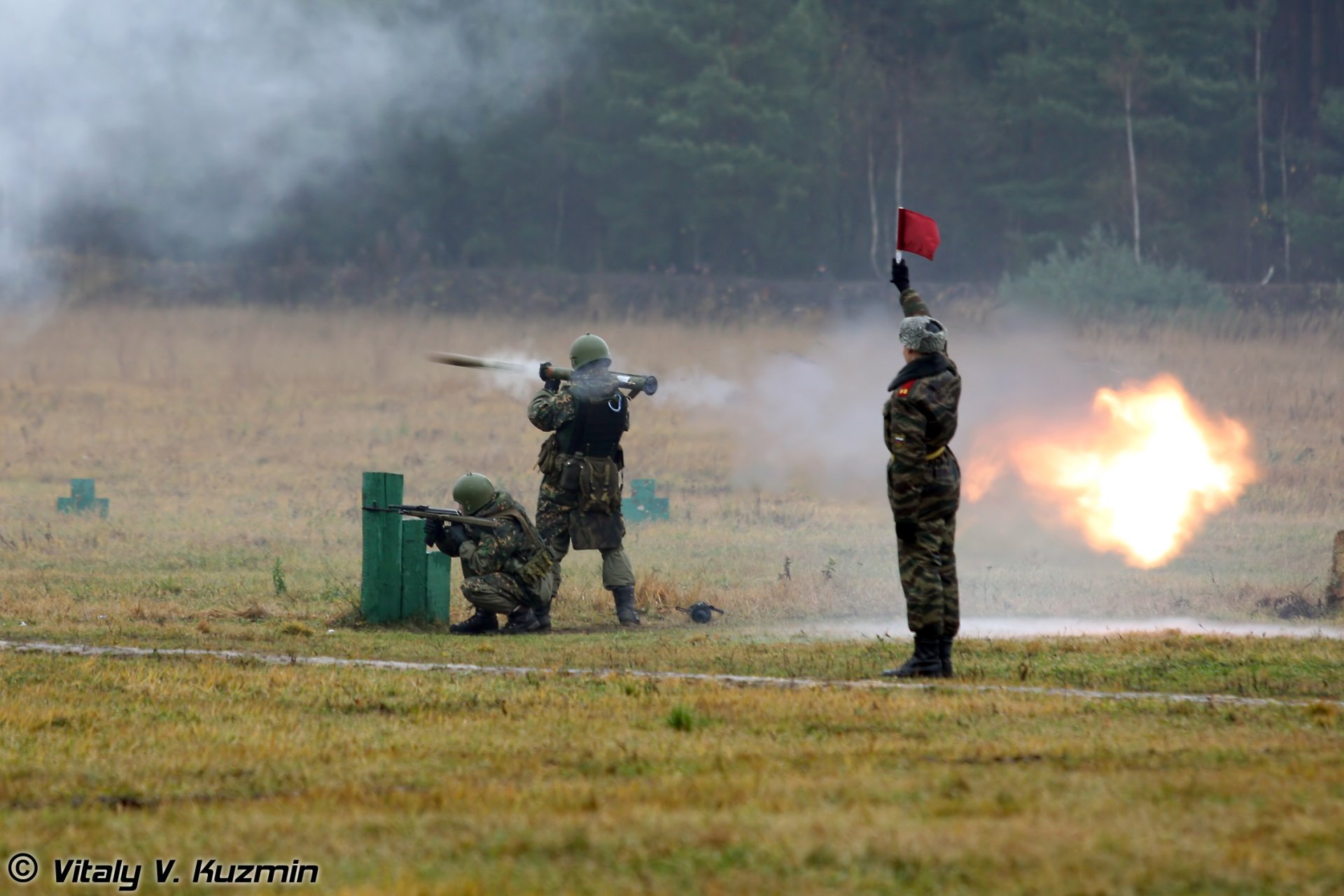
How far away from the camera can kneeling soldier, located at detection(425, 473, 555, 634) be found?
46.2 ft

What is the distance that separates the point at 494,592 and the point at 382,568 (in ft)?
2.98

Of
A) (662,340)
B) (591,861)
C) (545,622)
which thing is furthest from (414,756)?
(662,340)

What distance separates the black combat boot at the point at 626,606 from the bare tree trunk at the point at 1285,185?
41.3 meters

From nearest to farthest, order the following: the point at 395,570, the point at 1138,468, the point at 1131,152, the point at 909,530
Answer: the point at 909,530 → the point at 395,570 → the point at 1138,468 → the point at 1131,152

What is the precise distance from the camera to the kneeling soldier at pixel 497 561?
1408 cm

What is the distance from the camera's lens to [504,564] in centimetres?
1416

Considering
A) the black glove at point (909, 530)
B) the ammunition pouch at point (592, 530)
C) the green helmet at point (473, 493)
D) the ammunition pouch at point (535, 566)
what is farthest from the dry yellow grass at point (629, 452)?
the black glove at point (909, 530)

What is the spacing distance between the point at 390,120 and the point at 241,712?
40.7m

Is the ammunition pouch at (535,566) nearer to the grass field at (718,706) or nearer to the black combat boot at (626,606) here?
the grass field at (718,706)

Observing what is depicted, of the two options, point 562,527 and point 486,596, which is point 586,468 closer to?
point 562,527

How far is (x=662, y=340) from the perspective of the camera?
45.3m

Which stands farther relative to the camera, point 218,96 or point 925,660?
point 218,96

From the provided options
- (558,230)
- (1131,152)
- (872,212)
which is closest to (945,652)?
(1131,152)

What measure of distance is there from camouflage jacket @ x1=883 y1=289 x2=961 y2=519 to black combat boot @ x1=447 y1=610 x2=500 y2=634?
14.4ft
